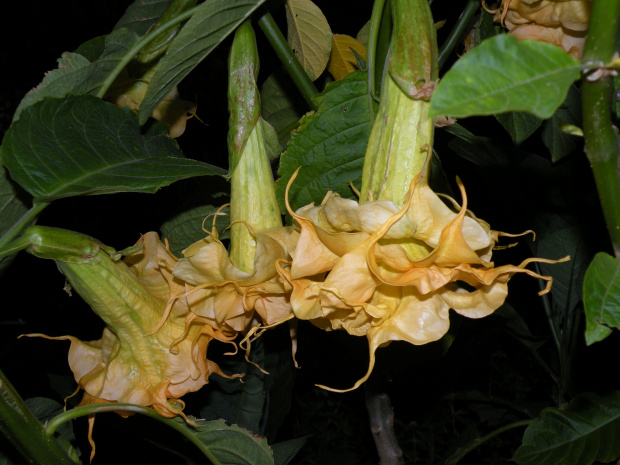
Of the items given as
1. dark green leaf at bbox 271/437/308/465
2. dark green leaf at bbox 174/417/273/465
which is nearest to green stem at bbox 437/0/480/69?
dark green leaf at bbox 174/417/273/465

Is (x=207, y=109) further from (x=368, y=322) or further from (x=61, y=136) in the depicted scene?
(x=368, y=322)

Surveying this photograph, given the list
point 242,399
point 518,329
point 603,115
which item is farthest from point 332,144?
point 518,329

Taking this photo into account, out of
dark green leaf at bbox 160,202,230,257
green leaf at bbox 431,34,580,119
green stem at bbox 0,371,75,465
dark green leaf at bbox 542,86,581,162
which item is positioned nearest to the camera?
green leaf at bbox 431,34,580,119

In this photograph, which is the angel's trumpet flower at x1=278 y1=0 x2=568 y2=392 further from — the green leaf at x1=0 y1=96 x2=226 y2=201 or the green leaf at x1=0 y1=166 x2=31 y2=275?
the green leaf at x1=0 y1=166 x2=31 y2=275

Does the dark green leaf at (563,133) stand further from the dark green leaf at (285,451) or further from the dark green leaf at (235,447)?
the dark green leaf at (285,451)

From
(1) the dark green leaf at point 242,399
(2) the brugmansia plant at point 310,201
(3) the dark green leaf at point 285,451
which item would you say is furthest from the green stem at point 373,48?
(3) the dark green leaf at point 285,451

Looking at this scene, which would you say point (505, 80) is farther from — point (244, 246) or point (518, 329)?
point (518, 329)

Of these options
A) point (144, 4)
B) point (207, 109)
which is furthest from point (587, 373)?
point (207, 109)
